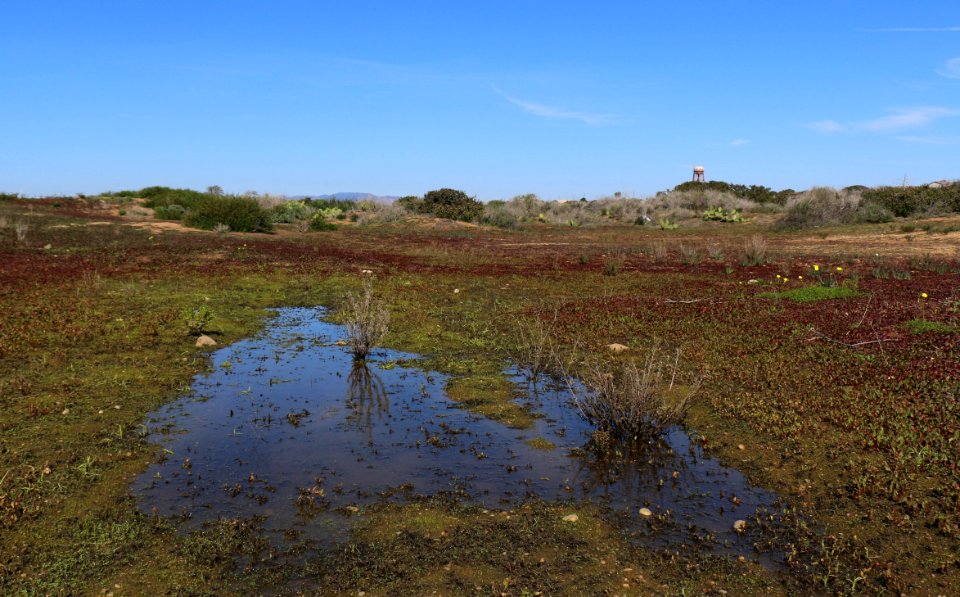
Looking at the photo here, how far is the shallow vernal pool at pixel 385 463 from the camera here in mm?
5586

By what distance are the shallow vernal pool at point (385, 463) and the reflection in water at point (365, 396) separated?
1.4 inches

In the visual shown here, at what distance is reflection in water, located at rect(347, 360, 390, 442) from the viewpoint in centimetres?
803

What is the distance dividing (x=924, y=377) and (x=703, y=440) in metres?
3.97

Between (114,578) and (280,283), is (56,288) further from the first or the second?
(114,578)

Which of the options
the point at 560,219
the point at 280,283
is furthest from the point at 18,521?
the point at 560,219

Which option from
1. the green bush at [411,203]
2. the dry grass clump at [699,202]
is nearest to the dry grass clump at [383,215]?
the green bush at [411,203]

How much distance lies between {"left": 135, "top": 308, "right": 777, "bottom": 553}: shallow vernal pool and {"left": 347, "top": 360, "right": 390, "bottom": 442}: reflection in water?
0.12 feet

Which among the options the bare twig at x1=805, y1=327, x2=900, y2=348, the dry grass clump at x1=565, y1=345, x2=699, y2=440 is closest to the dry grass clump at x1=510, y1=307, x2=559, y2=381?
the dry grass clump at x1=565, y1=345, x2=699, y2=440

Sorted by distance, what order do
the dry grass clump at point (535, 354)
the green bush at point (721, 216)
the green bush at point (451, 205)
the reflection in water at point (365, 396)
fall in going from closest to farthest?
1. the reflection in water at point (365, 396)
2. the dry grass clump at point (535, 354)
3. the green bush at point (721, 216)
4. the green bush at point (451, 205)

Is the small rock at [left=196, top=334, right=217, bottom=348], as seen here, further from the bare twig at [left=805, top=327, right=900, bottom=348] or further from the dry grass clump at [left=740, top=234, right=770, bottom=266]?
the dry grass clump at [left=740, top=234, right=770, bottom=266]

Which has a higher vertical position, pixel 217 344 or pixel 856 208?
pixel 856 208

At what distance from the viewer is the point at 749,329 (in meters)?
12.4

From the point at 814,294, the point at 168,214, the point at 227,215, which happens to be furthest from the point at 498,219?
the point at 814,294

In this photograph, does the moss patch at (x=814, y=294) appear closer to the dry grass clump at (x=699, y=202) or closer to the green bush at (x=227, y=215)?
the green bush at (x=227, y=215)
